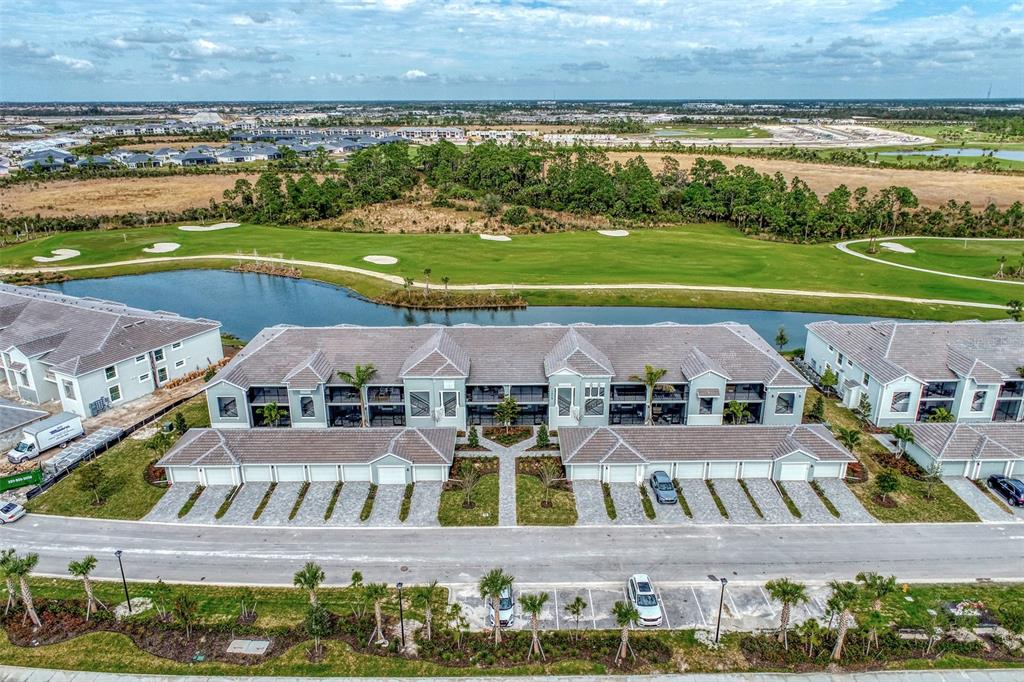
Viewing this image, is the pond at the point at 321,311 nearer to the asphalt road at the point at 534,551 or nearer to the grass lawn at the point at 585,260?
the grass lawn at the point at 585,260

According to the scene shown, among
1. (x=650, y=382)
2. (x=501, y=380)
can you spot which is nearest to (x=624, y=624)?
(x=650, y=382)

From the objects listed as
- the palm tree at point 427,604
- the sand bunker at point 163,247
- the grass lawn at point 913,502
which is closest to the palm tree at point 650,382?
the grass lawn at point 913,502

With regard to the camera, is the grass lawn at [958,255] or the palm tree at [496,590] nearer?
the palm tree at [496,590]

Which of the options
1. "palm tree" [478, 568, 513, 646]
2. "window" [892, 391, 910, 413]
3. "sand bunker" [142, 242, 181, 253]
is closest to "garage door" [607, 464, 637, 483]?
"palm tree" [478, 568, 513, 646]

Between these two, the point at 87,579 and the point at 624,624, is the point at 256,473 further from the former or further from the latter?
the point at 624,624

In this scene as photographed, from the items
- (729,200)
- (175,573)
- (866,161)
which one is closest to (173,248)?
(175,573)

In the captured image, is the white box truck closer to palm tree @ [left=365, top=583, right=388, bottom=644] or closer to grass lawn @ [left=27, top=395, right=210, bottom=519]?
grass lawn @ [left=27, top=395, right=210, bottom=519]
